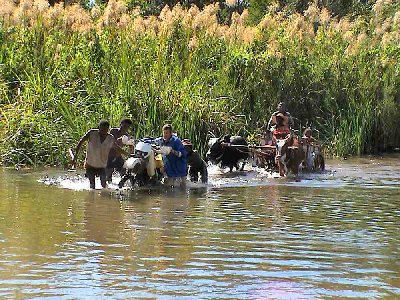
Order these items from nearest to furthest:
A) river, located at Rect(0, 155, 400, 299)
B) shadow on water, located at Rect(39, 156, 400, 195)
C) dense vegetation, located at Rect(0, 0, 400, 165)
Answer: river, located at Rect(0, 155, 400, 299), shadow on water, located at Rect(39, 156, 400, 195), dense vegetation, located at Rect(0, 0, 400, 165)

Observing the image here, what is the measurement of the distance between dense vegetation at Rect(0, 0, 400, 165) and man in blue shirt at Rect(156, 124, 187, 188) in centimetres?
310

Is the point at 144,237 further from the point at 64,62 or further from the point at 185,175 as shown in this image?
the point at 64,62

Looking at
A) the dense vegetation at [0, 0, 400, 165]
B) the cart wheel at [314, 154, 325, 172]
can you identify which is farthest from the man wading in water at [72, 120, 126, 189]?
the cart wheel at [314, 154, 325, 172]

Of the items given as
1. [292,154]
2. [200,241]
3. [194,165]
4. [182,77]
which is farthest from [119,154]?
[200,241]

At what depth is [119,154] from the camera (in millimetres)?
15820

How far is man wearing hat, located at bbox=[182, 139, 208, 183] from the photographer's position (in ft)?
54.5

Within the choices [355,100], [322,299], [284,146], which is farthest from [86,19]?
[322,299]

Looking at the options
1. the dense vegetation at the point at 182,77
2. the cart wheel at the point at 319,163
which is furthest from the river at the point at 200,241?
the dense vegetation at the point at 182,77

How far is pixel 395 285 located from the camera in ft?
27.6

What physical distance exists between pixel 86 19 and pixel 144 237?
36.7 ft

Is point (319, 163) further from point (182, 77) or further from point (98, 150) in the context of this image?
point (98, 150)

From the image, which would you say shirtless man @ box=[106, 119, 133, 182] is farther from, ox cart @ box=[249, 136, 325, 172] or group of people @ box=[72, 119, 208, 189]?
ox cart @ box=[249, 136, 325, 172]

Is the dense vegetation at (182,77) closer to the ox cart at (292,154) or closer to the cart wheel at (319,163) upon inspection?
the ox cart at (292,154)

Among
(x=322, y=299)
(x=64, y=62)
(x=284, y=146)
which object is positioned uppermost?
(x=64, y=62)
